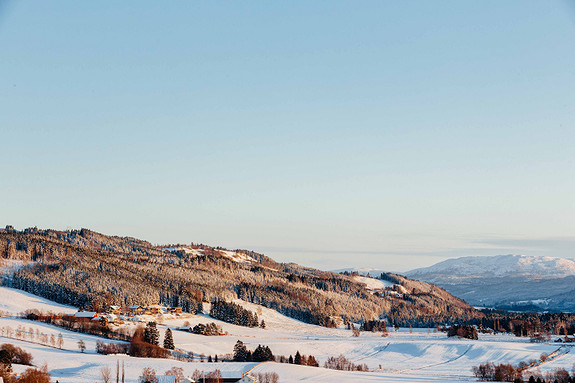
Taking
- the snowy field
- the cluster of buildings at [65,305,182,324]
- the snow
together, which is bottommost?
the snowy field

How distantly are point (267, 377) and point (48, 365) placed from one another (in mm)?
39438

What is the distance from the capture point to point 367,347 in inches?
6703

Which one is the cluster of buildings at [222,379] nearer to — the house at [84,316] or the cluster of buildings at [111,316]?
the cluster of buildings at [111,316]

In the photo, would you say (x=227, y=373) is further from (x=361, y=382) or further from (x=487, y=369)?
(x=487, y=369)

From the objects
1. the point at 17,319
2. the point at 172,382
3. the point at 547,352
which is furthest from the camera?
the point at 17,319

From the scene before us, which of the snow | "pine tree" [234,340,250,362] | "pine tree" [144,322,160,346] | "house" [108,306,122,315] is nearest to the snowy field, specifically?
the snow

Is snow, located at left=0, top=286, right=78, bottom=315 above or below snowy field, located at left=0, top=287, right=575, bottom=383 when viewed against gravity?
above

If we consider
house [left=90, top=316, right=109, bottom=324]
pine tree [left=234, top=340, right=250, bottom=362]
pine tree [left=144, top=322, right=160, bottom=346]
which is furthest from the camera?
house [left=90, top=316, right=109, bottom=324]

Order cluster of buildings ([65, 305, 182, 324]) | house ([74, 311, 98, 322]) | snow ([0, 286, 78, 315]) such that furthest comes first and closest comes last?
snow ([0, 286, 78, 315]), cluster of buildings ([65, 305, 182, 324]), house ([74, 311, 98, 322])

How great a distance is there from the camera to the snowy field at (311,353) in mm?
113125

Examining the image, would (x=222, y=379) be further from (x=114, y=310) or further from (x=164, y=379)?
(x=114, y=310)

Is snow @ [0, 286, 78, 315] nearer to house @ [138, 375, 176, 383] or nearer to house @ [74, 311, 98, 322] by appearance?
house @ [74, 311, 98, 322]

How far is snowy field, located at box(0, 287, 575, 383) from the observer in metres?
113

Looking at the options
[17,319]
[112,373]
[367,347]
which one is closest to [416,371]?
[367,347]
